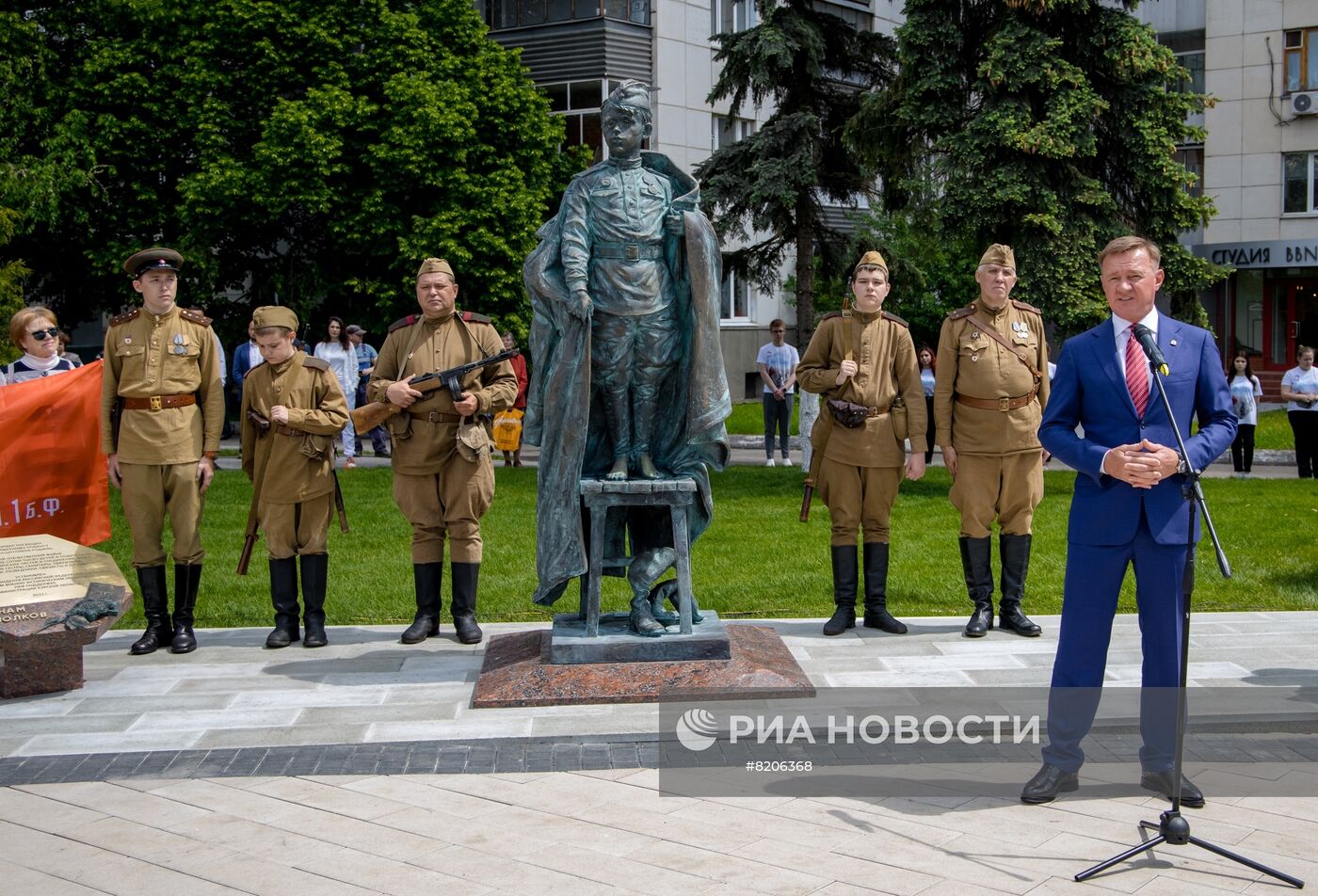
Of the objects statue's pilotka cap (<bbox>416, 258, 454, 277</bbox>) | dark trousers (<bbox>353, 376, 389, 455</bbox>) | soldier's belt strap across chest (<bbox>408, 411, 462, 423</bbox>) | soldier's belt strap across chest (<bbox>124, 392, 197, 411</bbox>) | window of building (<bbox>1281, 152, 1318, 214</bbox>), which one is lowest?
dark trousers (<bbox>353, 376, 389, 455</bbox>)

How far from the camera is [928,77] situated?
19078mm

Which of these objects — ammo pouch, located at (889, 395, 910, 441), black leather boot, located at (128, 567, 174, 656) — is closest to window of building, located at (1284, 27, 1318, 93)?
ammo pouch, located at (889, 395, 910, 441)

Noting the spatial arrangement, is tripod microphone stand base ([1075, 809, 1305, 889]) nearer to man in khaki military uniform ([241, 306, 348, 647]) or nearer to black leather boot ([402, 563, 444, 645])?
black leather boot ([402, 563, 444, 645])

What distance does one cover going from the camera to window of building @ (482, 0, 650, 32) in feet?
115

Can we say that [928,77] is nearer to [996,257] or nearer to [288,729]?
[996,257]

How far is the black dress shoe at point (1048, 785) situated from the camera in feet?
19.1

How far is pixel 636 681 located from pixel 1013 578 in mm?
3019

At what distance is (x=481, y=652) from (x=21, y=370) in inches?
152

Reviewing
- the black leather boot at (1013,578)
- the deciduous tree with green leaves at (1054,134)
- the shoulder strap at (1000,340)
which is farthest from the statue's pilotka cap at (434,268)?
the deciduous tree with green leaves at (1054,134)

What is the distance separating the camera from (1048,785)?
584cm

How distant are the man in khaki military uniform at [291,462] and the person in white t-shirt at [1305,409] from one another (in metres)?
14.8

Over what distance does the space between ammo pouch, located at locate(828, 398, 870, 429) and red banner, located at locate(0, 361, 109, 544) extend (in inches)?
180

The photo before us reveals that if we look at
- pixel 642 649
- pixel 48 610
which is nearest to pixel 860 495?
pixel 642 649

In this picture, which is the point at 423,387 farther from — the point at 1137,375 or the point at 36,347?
the point at 1137,375
